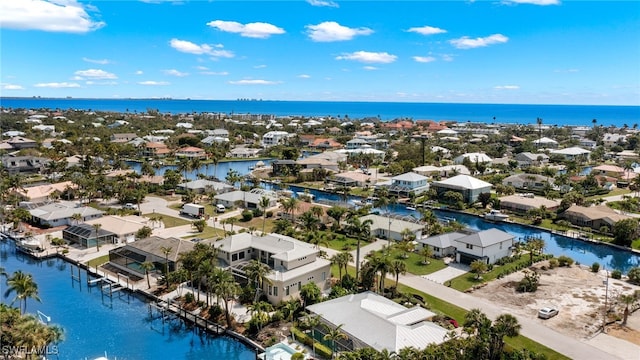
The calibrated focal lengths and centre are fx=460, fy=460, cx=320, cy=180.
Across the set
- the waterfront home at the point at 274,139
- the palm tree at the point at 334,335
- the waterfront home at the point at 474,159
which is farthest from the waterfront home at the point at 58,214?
the waterfront home at the point at 274,139

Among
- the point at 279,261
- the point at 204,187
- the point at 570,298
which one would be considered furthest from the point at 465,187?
the point at 279,261

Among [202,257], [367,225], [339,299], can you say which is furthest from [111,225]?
[339,299]

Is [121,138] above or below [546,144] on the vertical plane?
below

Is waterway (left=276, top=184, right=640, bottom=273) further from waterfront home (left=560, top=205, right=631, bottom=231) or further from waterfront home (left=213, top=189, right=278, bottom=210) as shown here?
waterfront home (left=213, top=189, right=278, bottom=210)

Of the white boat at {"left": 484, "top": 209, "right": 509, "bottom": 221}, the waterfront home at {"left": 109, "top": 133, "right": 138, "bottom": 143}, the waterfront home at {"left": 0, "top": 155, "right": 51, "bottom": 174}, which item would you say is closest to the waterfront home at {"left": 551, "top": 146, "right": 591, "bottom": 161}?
the white boat at {"left": 484, "top": 209, "right": 509, "bottom": 221}

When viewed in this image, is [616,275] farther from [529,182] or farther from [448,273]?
[529,182]

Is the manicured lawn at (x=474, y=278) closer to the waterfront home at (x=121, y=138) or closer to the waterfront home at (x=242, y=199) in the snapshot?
the waterfront home at (x=242, y=199)
